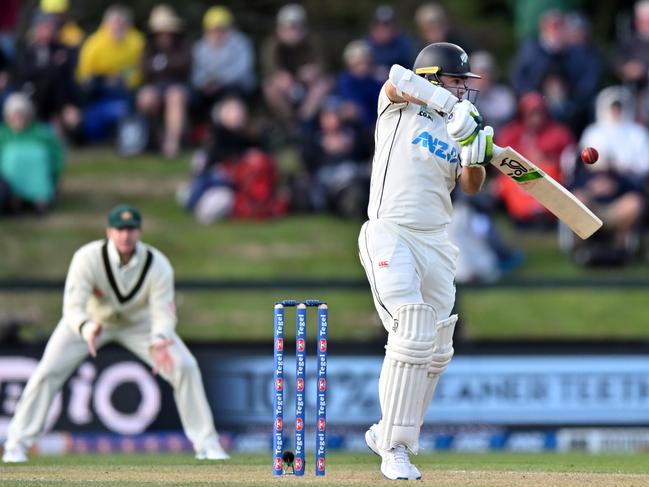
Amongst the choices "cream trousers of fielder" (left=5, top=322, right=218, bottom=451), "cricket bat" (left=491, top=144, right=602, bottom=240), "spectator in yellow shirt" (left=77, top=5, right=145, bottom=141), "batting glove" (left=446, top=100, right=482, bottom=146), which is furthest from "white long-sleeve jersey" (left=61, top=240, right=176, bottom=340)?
"spectator in yellow shirt" (left=77, top=5, right=145, bottom=141)

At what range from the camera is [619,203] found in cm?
1448

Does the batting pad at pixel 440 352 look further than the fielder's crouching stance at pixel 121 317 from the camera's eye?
No

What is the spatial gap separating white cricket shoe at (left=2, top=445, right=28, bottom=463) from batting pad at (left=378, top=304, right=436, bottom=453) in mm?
3079

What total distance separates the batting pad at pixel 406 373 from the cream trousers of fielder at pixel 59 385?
2271mm

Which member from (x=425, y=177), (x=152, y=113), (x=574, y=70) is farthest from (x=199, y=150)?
(x=425, y=177)

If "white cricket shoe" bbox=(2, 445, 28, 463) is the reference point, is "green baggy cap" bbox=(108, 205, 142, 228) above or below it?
above

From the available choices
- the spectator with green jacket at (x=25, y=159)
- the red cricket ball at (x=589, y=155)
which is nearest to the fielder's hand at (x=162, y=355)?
the red cricket ball at (x=589, y=155)

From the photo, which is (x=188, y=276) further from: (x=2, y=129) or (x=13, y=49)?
(x=13, y=49)

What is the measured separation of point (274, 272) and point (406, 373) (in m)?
7.29

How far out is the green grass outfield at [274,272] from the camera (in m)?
14.5

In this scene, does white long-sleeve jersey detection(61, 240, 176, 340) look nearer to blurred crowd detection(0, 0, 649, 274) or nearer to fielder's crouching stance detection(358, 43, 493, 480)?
fielder's crouching stance detection(358, 43, 493, 480)

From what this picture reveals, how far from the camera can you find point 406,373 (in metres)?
7.60

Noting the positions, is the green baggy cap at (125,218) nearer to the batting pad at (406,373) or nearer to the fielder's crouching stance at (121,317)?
the fielder's crouching stance at (121,317)

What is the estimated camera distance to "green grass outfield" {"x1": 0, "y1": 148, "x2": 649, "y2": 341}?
1450 centimetres
